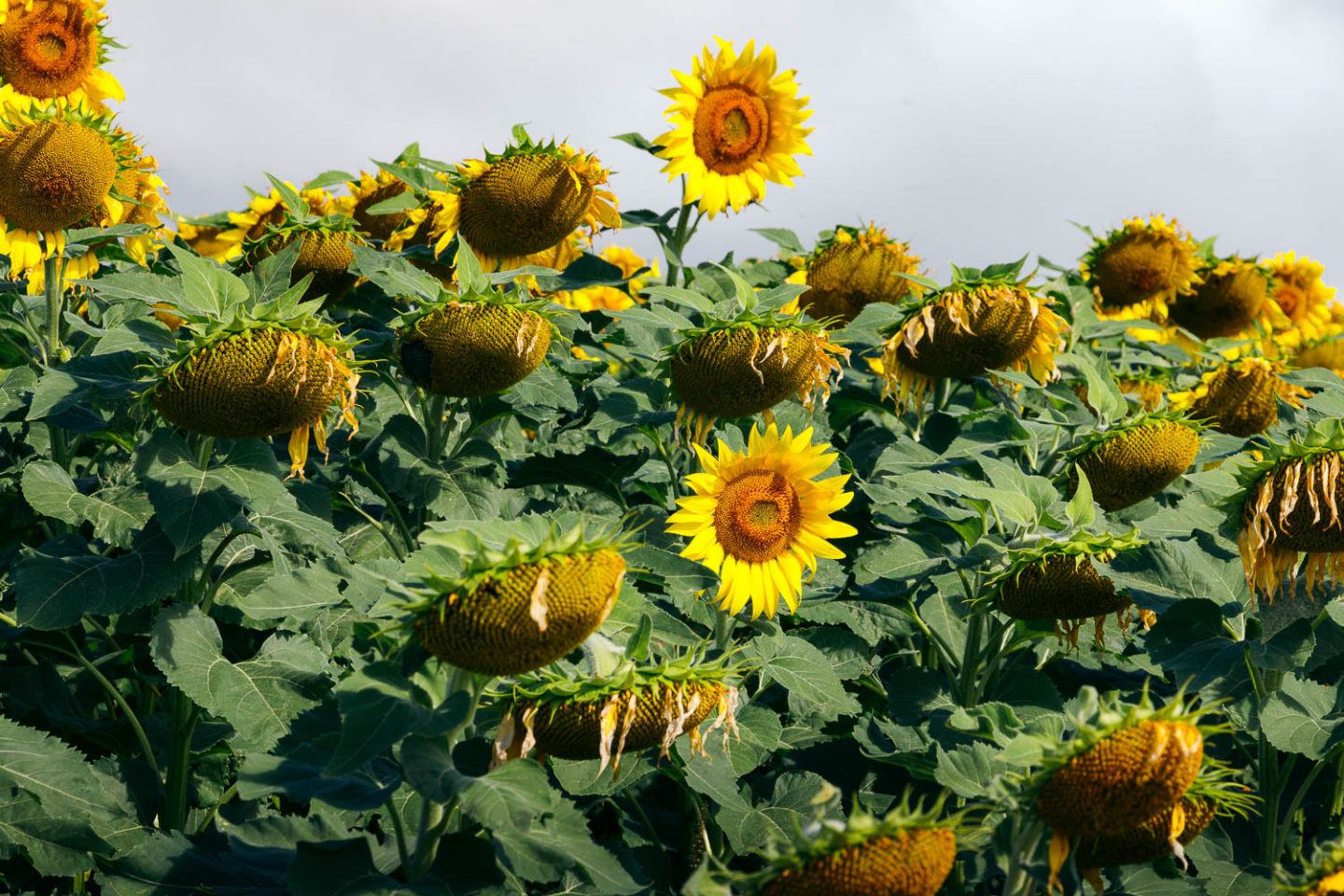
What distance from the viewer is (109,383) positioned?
2771 mm

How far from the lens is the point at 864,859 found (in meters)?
1.66

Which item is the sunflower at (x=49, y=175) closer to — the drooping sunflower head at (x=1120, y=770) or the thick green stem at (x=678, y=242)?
the thick green stem at (x=678, y=242)

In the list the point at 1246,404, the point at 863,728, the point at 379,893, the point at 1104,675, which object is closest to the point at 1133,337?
the point at 1246,404

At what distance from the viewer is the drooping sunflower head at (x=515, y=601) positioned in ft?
5.68

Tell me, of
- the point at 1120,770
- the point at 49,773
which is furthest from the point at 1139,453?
the point at 49,773

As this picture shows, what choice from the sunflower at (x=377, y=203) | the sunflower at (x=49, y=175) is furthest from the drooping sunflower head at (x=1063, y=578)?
the sunflower at (x=49, y=175)

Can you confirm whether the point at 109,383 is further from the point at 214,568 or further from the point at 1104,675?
the point at 1104,675

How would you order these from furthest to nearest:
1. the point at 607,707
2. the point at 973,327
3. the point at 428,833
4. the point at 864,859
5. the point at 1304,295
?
1. the point at 1304,295
2. the point at 973,327
3. the point at 428,833
4. the point at 607,707
5. the point at 864,859

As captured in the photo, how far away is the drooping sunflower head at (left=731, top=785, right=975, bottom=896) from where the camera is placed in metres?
1.66

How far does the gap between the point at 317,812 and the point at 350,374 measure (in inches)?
35.5

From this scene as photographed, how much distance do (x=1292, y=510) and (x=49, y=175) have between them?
3227 mm

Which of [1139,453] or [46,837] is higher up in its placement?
[1139,453]

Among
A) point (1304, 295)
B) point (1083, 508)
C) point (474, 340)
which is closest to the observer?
point (1083, 508)

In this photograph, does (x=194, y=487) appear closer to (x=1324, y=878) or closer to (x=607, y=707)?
(x=607, y=707)
